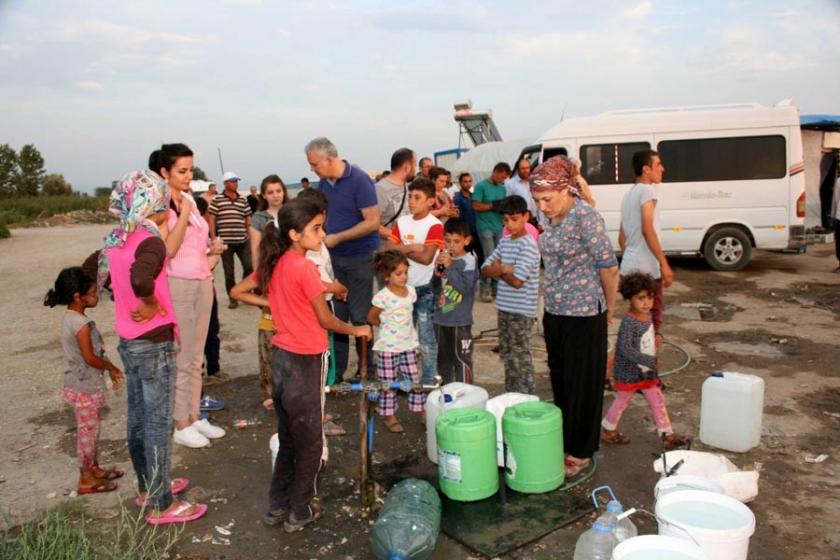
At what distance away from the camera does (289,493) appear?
3.72m

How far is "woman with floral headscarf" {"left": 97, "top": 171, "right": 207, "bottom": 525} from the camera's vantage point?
3379 millimetres

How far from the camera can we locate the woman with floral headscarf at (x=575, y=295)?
3842 mm

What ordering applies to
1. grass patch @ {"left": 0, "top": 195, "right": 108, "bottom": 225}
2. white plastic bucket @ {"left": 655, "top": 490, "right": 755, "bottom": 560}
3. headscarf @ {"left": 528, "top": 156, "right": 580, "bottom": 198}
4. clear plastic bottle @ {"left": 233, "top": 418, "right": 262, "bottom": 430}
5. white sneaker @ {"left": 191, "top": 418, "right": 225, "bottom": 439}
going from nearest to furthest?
white plastic bucket @ {"left": 655, "top": 490, "right": 755, "bottom": 560}
headscarf @ {"left": 528, "top": 156, "right": 580, "bottom": 198}
white sneaker @ {"left": 191, "top": 418, "right": 225, "bottom": 439}
clear plastic bottle @ {"left": 233, "top": 418, "right": 262, "bottom": 430}
grass patch @ {"left": 0, "top": 195, "right": 108, "bottom": 225}

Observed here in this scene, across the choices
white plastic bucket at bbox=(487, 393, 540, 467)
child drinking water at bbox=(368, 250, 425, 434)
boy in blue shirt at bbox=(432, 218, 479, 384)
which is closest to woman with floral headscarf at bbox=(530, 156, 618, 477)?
white plastic bucket at bbox=(487, 393, 540, 467)

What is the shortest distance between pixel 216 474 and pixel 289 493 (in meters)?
0.89

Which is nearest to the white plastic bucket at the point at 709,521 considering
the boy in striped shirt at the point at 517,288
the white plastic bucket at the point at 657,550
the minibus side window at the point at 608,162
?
the white plastic bucket at the point at 657,550

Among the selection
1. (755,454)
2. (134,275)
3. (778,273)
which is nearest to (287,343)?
(134,275)

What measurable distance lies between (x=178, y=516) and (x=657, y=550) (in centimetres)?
261

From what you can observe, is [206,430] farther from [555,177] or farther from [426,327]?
[555,177]

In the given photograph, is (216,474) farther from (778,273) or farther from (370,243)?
(778,273)

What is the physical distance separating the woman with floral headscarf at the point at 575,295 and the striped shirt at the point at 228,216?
6408mm

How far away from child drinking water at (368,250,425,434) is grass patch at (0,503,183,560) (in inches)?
72.6

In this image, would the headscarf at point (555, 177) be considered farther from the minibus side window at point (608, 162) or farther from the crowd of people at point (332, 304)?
the minibus side window at point (608, 162)

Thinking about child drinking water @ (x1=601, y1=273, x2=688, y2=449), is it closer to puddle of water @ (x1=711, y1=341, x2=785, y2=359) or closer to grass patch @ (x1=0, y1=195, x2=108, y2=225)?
puddle of water @ (x1=711, y1=341, x2=785, y2=359)
